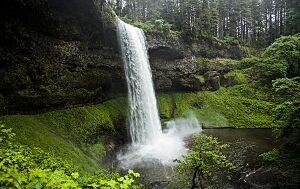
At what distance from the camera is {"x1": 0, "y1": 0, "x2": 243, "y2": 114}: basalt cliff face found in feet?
59.7

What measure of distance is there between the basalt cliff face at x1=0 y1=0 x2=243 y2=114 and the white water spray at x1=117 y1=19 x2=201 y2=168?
139 centimetres

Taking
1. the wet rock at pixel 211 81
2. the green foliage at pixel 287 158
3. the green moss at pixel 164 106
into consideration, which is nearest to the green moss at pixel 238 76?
the wet rock at pixel 211 81

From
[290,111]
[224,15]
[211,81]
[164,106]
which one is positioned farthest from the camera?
[224,15]

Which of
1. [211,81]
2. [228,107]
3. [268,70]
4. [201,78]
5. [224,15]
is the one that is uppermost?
[224,15]

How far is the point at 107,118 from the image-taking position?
25656 millimetres

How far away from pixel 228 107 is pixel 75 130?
23.5 meters

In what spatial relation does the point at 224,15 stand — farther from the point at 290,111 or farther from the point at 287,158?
the point at 287,158

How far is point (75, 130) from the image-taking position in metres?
21.2

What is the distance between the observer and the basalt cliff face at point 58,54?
18188mm

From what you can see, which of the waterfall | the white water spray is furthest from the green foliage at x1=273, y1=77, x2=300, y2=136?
the waterfall

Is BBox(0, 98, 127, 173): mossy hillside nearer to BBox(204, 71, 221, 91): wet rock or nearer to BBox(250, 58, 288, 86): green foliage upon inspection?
BBox(250, 58, 288, 86): green foliage

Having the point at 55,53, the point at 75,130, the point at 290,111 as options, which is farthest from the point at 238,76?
the point at 290,111

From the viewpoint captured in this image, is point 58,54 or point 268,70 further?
point 268,70

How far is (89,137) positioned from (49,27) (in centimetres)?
981
